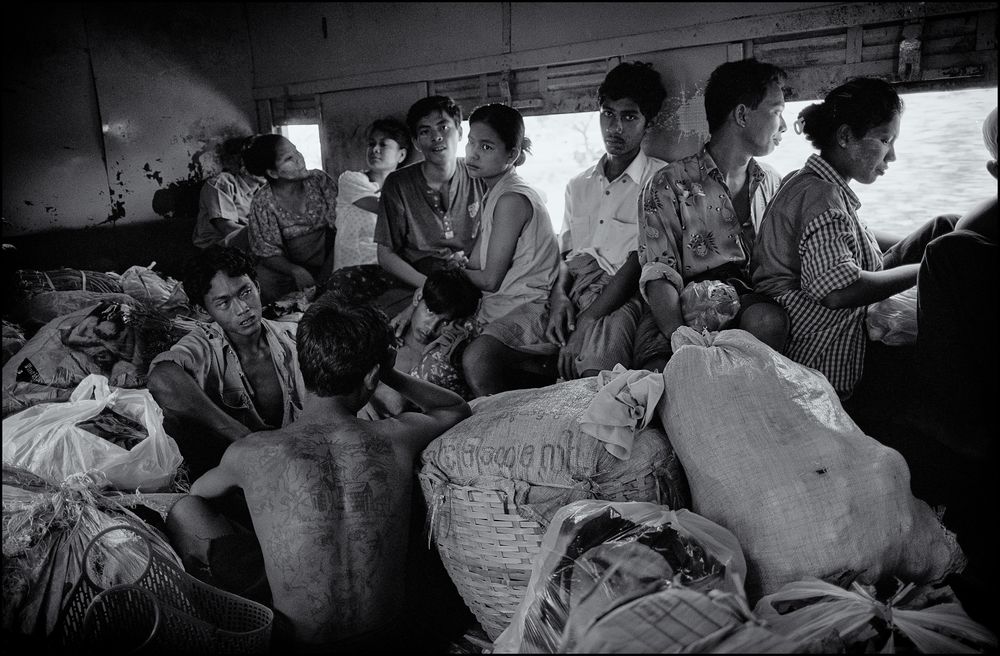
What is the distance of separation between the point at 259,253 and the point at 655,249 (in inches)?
117

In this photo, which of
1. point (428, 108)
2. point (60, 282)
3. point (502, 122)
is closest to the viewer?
point (502, 122)

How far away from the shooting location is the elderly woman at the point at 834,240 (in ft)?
7.25

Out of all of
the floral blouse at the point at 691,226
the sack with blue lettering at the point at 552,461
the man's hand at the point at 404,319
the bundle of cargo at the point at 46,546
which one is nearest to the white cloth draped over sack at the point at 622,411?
the sack with blue lettering at the point at 552,461

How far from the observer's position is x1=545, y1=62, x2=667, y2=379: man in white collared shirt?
118 inches

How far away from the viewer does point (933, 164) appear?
2.97m

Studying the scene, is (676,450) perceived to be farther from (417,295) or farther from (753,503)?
(417,295)

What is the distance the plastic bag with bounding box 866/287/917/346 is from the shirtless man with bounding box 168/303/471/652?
1.73m

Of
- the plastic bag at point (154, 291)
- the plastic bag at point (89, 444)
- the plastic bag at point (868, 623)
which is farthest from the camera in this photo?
the plastic bag at point (154, 291)

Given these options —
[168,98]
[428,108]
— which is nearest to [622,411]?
[428,108]

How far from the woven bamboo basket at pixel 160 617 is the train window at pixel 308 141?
160 inches

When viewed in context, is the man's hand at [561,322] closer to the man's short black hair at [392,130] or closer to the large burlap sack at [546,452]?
the large burlap sack at [546,452]

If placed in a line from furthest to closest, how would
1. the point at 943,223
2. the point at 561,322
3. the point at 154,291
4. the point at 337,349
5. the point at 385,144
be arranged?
the point at 385,144 → the point at 154,291 → the point at 561,322 → the point at 943,223 → the point at 337,349

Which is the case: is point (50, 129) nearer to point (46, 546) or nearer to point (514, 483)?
point (46, 546)

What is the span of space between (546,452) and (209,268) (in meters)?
1.55
